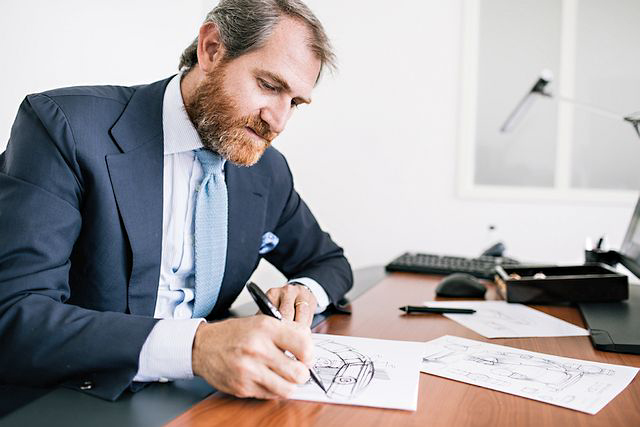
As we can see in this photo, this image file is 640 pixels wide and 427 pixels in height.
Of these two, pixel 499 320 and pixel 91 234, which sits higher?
pixel 91 234

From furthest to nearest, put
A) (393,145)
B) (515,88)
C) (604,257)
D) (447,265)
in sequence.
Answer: (393,145), (515,88), (447,265), (604,257)

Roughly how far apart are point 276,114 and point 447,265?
0.82 metres

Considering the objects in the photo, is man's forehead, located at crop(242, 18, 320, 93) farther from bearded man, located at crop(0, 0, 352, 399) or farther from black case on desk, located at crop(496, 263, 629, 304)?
black case on desk, located at crop(496, 263, 629, 304)

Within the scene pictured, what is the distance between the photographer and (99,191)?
3.34 feet

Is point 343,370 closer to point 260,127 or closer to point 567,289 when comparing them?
point 260,127

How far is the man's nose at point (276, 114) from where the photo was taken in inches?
47.3

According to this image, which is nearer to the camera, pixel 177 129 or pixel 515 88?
pixel 177 129

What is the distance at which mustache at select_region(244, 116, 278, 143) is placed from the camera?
1210 millimetres

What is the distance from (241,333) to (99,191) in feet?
1.45

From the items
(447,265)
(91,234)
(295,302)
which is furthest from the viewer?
(447,265)

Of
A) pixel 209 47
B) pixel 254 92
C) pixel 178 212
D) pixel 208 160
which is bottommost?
pixel 178 212

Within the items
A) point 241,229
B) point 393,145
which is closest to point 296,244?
point 241,229

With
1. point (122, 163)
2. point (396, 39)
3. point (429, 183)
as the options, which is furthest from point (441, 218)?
point (122, 163)

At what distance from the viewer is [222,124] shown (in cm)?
120
